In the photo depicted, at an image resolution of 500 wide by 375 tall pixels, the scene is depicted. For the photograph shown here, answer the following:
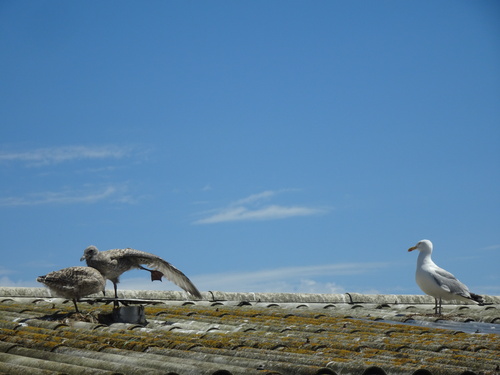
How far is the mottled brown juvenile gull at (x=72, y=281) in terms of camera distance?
30.6 feet

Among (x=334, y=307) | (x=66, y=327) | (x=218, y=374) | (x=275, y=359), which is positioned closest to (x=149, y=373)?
(x=218, y=374)

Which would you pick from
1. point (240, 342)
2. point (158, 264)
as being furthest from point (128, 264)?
point (240, 342)

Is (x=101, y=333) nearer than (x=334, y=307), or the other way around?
(x=101, y=333)

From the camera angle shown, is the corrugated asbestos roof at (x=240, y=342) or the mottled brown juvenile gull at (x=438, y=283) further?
the mottled brown juvenile gull at (x=438, y=283)

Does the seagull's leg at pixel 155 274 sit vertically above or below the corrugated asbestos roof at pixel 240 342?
above

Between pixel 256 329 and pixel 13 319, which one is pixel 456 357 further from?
pixel 13 319

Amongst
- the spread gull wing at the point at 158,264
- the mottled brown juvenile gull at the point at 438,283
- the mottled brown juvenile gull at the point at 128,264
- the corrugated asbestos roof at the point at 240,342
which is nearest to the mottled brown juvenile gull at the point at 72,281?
the mottled brown juvenile gull at the point at 128,264

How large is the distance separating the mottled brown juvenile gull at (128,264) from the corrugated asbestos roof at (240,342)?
51cm

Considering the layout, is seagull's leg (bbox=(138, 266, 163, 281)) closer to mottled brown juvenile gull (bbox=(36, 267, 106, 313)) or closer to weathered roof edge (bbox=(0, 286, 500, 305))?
mottled brown juvenile gull (bbox=(36, 267, 106, 313))

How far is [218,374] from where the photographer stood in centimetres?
623

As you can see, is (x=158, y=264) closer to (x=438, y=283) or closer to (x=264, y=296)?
(x=438, y=283)

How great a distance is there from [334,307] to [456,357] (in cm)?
623

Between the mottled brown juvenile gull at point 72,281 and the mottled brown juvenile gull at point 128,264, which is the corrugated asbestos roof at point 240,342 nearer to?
the mottled brown juvenile gull at point 72,281

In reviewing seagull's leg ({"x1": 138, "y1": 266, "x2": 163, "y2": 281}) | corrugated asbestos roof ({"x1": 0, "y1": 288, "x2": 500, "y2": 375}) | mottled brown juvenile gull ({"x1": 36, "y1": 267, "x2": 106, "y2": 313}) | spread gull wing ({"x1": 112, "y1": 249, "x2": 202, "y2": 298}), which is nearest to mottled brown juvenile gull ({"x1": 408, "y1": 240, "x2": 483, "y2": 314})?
corrugated asbestos roof ({"x1": 0, "y1": 288, "x2": 500, "y2": 375})
